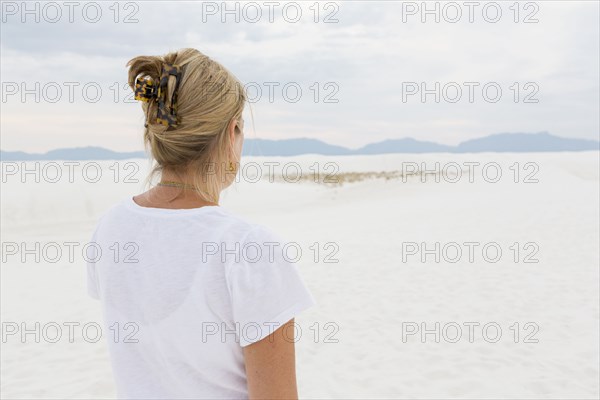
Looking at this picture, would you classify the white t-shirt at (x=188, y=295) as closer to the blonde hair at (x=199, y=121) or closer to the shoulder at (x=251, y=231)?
the shoulder at (x=251, y=231)

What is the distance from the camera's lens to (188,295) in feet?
3.93

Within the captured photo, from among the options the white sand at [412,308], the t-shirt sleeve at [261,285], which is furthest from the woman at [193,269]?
the white sand at [412,308]

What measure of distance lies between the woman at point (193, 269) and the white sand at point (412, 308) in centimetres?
366

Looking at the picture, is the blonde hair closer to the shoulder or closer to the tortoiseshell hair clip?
the tortoiseshell hair clip

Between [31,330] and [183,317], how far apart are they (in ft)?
21.7

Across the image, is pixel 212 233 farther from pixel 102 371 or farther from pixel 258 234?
pixel 102 371

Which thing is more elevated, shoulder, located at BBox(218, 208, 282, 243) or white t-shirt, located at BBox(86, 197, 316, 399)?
shoulder, located at BBox(218, 208, 282, 243)

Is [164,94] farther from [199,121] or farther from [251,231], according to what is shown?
[251,231]

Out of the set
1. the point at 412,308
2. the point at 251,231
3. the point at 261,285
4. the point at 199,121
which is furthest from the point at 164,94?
the point at 412,308

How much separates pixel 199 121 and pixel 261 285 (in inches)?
16.9

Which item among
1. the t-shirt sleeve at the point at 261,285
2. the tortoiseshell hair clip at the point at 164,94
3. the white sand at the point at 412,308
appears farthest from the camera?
the white sand at the point at 412,308

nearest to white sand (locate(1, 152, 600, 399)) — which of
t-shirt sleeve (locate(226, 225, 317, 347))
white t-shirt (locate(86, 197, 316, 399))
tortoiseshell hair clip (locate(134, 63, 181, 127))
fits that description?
white t-shirt (locate(86, 197, 316, 399))

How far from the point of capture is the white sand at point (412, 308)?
4914 millimetres

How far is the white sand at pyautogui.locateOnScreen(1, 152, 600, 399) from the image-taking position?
491 cm
